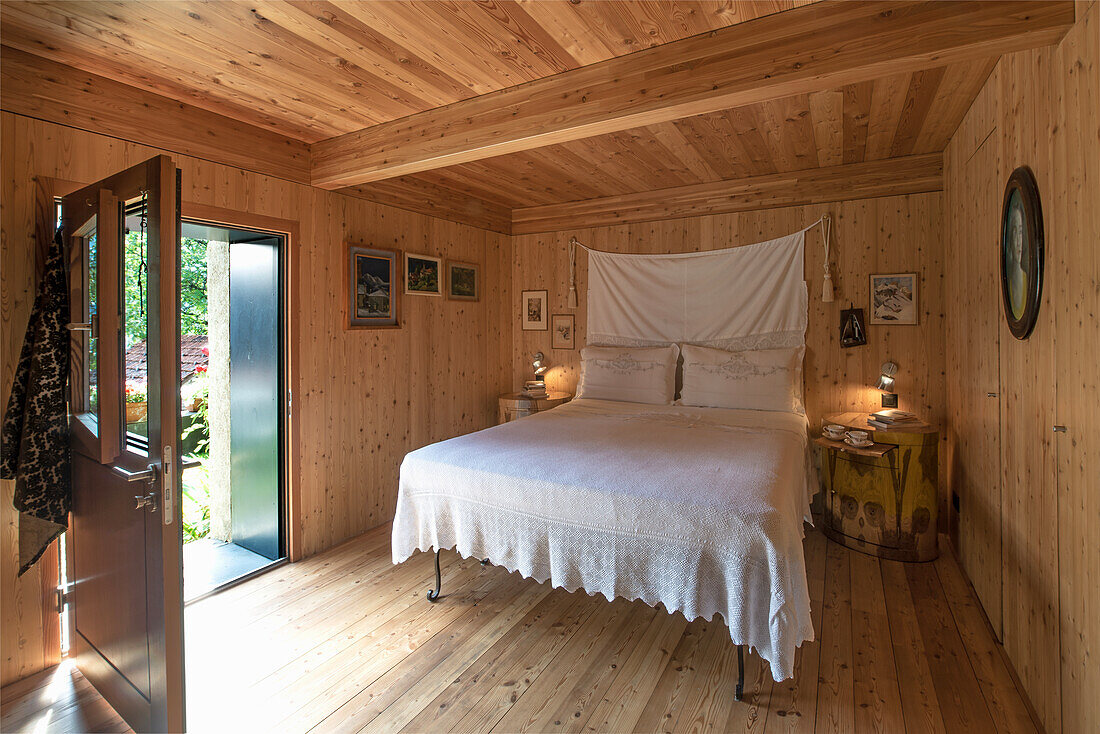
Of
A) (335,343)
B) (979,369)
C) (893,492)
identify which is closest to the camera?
(979,369)

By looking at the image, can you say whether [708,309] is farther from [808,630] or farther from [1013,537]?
[808,630]

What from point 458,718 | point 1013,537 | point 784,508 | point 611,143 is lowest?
point 458,718

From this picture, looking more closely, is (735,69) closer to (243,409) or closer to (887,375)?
(887,375)

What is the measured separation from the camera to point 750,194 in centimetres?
396

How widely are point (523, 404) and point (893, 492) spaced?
2.64 meters

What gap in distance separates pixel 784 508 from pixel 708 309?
8.11 feet

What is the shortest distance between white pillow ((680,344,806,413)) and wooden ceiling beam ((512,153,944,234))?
1.12 m

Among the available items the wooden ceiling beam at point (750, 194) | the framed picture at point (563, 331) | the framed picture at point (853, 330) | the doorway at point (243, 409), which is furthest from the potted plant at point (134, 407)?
the framed picture at point (853, 330)

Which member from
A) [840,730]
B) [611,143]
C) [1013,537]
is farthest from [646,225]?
[840,730]

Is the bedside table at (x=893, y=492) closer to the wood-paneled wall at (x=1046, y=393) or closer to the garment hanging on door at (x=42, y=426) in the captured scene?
the wood-paneled wall at (x=1046, y=393)

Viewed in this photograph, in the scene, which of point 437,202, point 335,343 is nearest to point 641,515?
point 335,343

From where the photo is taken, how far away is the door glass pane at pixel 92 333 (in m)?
1.92

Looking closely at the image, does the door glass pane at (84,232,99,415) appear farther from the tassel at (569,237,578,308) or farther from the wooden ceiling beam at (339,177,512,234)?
the tassel at (569,237,578,308)

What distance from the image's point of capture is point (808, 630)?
1.77m
